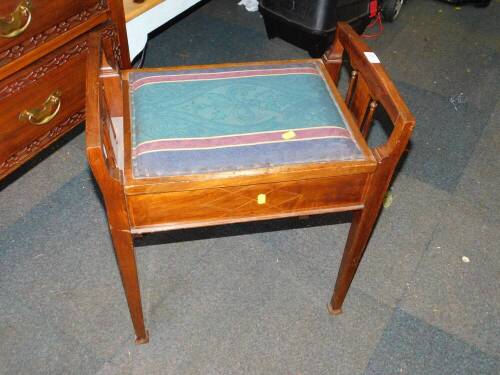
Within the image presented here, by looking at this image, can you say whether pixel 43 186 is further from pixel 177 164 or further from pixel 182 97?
pixel 177 164

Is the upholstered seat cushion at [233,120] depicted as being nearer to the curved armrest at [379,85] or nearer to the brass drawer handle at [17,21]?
the curved armrest at [379,85]

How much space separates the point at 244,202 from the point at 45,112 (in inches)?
24.1

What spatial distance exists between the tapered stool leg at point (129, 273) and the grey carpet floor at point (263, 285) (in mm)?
102

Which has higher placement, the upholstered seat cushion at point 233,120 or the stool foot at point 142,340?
the upholstered seat cushion at point 233,120

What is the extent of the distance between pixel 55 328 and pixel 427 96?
1795 mm

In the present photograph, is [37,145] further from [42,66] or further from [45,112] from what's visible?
[42,66]

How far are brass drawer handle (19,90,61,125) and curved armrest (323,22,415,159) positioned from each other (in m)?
0.70

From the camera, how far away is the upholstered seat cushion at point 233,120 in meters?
0.95

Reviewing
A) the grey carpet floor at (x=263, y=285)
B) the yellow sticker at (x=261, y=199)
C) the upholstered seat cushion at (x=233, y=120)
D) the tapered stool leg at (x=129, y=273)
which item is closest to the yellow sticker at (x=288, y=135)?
the upholstered seat cushion at (x=233, y=120)

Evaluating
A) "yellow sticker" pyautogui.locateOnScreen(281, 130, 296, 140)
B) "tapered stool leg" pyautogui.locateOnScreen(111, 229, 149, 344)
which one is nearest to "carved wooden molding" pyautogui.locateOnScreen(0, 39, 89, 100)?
"tapered stool leg" pyautogui.locateOnScreen(111, 229, 149, 344)

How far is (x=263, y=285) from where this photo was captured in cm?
144

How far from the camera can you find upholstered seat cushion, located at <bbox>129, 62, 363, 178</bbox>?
948 millimetres

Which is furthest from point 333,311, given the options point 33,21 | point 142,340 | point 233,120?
point 33,21

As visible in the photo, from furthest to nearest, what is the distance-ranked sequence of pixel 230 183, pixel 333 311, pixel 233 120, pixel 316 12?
pixel 316 12 < pixel 333 311 < pixel 233 120 < pixel 230 183
